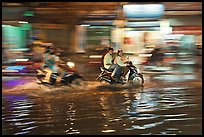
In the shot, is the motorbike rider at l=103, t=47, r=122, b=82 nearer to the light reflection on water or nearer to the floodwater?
the floodwater

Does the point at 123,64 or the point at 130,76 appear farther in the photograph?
the point at 130,76

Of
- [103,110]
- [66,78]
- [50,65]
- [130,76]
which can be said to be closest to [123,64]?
[130,76]

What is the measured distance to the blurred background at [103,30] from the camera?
47.1 ft

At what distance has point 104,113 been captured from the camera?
23.2 feet

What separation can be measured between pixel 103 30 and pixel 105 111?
29.2 feet

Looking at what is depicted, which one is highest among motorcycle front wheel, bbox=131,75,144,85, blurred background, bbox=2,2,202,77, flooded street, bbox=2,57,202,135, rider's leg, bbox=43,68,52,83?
blurred background, bbox=2,2,202,77

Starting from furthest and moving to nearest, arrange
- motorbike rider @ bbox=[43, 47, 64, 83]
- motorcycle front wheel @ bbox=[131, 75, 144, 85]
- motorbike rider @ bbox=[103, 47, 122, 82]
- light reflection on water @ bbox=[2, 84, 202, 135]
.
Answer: motorcycle front wheel @ bbox=[131, 75, 144, 85], motorbike rider @ bbox=[103, 47, 122, 82], motorbike rider @ bbox=[43, 47, 64, 83], light reflection on water @ bbox=[2, 84, 202, 135]

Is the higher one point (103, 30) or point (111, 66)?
point (103, 30)

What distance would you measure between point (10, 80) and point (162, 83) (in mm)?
5208

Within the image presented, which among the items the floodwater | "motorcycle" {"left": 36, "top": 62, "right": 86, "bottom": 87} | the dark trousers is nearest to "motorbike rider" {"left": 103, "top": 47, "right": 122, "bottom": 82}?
the dark trousers

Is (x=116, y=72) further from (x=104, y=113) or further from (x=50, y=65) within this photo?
(x=104, y=113)

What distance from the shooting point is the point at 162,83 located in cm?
1239

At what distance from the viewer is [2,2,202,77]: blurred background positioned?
47.1 feet

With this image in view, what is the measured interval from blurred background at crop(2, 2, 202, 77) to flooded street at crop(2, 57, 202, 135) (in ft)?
11.5
